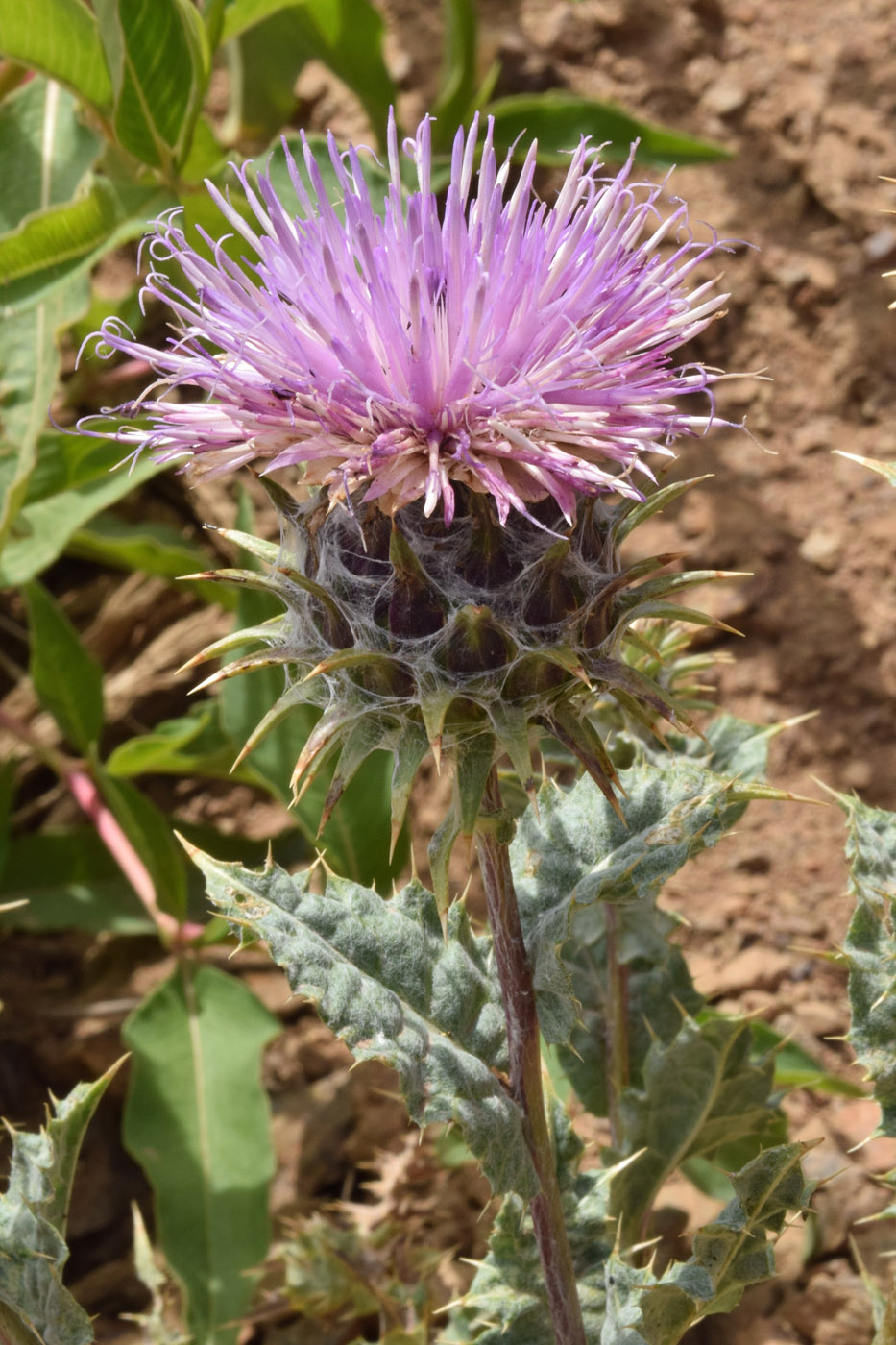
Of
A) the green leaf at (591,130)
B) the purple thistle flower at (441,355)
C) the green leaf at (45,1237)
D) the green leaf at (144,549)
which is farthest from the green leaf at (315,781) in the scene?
the green leaf at (591,130)

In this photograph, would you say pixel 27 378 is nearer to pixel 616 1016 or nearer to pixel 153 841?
pixel 153 841

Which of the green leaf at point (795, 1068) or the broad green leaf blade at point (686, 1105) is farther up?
the broad green leaf blade at point (686, 1105)

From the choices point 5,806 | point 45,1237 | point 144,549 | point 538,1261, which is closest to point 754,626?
point 144,549

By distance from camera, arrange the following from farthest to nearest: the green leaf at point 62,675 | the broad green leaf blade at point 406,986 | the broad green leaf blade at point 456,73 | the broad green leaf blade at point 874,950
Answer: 1. the broad green leaf blade at point 456,73
2. the green leaf at point 62,675
3. the broad green leaf blade at point 874,950
4. the broad green leaf blade at point 406,986

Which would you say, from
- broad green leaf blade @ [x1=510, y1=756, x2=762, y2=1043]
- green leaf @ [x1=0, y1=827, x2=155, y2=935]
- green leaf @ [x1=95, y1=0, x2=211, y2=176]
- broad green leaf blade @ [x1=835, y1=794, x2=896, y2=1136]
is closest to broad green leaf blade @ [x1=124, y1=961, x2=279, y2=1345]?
green leaf @ [x1=0, y1=827, x2=155, y2=935]

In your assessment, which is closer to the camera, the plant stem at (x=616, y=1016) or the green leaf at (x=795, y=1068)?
the plant stem at (x=616, y=1016)

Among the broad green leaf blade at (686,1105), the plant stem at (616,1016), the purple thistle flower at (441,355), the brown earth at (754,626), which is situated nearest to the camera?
the purple thistle flower at (441,355)

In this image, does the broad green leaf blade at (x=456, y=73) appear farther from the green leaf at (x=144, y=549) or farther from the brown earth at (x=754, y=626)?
the green leaf at (x=144, y=549)

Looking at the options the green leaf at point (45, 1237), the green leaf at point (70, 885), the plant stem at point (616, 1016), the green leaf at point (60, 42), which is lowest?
the green leaf at point (70, 885)

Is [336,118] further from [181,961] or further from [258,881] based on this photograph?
[258,881]
